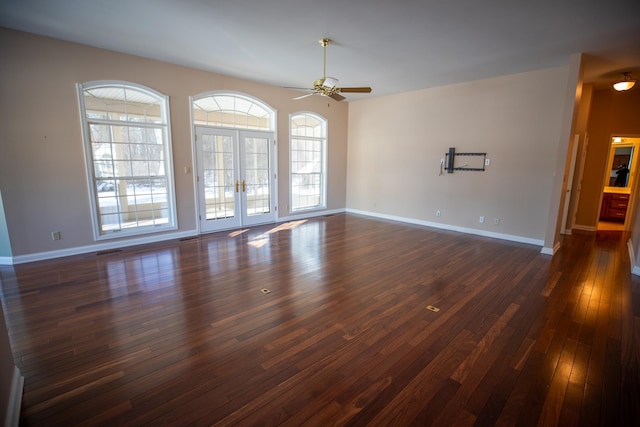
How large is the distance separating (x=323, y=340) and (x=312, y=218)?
5270 mm

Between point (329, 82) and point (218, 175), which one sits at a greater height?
point (329, 82)

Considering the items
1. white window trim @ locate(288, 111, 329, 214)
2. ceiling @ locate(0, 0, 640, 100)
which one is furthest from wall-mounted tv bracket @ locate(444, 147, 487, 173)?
white window trim @ locate(288, 111, 329, 214)

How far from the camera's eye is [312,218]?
7.64 metres

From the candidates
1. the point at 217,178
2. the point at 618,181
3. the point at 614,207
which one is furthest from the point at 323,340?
the point at 618,181

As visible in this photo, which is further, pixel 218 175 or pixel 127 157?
pixel 218 175

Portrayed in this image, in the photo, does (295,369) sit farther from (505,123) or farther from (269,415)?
(505,123)

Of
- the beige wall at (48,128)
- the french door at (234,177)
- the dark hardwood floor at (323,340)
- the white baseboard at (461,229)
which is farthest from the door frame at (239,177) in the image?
the white baseboard at (461,229)

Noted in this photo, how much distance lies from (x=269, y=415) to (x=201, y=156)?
5.02m

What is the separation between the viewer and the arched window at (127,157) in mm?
4590

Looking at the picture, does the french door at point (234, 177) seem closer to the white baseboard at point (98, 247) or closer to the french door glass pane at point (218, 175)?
the french door glass pane at point (218, 175)

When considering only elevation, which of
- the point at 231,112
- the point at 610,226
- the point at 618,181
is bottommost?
the point at 610,226

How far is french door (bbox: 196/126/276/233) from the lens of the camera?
5.82 m

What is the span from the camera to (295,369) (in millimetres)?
2113

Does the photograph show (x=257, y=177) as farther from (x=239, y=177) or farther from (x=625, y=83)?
(x=625, y=83)
